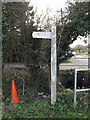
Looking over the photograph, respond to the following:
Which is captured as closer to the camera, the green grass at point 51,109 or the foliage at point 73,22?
the green grass at point 51,109

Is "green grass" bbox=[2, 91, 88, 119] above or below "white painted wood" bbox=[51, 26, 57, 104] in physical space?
below

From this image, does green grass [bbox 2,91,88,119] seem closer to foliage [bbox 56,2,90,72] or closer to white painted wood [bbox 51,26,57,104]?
Result: white painted wood [bbox 51,26,57,104]

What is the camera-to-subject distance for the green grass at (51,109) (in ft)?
6.62

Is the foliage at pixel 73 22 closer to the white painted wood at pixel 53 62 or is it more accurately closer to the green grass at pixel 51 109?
the white painted wood at pixel 53 62

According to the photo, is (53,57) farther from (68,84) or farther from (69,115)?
(68,84)

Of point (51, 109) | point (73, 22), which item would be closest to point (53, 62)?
point (51, 109)

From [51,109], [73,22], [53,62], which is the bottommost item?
[51,109]

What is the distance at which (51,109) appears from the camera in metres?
2.19

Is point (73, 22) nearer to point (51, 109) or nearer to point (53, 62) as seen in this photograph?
point (53, 62)

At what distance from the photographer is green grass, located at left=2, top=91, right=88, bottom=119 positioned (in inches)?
79.4

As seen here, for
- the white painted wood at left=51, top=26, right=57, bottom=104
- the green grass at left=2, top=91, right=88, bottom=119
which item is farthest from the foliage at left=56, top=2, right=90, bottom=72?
the green grass at left=2, top=91, right=88, bottom=119

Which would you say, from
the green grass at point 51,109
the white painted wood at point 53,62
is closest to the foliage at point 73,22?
the white painted wood at point 53,62

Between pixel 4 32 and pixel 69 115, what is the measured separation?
2930 mm

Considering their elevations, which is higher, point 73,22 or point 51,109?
point 73,22
